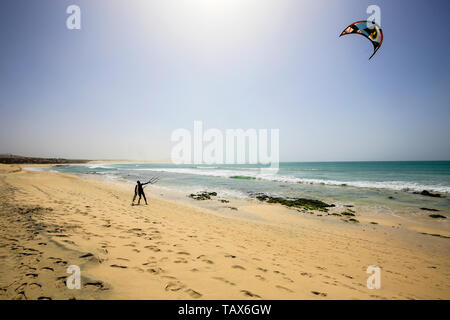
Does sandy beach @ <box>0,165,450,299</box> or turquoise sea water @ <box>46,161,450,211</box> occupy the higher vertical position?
sandy beach @ <box>0,165,450,299</box>

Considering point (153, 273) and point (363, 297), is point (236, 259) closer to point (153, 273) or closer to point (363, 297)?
point (153, 273)

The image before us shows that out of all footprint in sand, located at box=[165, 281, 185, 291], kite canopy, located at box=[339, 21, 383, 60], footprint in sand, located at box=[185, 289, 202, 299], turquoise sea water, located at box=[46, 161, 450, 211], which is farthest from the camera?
turquoise sea water, located at box=[46, 161, 450, 211]

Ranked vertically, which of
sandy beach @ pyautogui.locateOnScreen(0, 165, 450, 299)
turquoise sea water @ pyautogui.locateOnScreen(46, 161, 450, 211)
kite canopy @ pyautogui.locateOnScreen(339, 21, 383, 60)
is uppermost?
kite canopy @ pyautogui.locateOnScreen(339, 21, 383, 60)

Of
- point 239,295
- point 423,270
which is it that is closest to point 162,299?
point 239,295

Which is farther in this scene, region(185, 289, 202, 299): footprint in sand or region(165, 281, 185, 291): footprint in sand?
region(165, 281, 185, 291): footprint in sand

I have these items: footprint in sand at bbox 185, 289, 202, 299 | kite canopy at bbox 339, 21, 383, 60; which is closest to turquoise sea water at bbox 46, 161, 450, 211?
kite canopy at bbox 339, 21, 383, 60

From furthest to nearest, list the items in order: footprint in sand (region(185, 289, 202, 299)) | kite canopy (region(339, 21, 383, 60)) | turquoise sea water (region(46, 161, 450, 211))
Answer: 1. turquoise sea water (region(46, 161, 450, 211))
2. kite canopy (region(339, 21, 383, 60))
3. footprint in sand (region(185, 289, 202, 299))

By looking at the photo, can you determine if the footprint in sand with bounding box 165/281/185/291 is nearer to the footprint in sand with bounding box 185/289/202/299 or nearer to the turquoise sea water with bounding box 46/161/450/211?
the footprint in sand with bounding box 185/289/202/299

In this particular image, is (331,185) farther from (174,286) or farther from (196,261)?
(174,286)

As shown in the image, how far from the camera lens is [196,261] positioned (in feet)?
14.4

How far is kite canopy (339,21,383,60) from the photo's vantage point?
21.9 ft

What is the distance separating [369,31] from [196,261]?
10.1 m

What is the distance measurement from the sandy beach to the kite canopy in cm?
763

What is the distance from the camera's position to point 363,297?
144 inches
